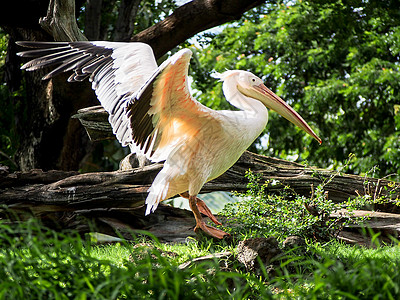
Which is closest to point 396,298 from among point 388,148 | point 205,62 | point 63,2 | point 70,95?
point 63,2

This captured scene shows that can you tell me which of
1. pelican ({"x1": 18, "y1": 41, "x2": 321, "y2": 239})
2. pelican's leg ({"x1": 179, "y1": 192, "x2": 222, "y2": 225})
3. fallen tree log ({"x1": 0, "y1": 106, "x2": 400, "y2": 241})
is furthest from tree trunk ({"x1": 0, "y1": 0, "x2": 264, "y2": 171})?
pelican's leg ({"x1": 179, "y1": 192, "x2": 222, "y2": 225})

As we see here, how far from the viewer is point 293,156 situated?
11.9 m

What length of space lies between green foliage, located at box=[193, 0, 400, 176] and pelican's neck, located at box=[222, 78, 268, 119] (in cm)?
472

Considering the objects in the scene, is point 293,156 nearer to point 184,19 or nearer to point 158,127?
point 184,19

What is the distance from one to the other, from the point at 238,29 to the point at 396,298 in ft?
33.9

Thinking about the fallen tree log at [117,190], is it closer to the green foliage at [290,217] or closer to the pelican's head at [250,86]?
the green foliage at [290,217]

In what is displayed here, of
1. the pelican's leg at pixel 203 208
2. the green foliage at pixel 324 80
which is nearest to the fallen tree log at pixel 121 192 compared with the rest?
the pelican's leg at pixel 203 208

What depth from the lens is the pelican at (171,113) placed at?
4129 millimetres

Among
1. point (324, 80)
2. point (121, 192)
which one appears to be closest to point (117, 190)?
point (121, 192)

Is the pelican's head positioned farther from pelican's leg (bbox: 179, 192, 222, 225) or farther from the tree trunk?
the tree trunk

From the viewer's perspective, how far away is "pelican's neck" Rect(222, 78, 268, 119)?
4891 mm

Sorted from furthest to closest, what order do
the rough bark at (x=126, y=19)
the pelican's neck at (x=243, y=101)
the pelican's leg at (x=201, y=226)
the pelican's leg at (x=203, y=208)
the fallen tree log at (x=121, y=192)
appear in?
the rough bark at (x=126, y=19)
the fallen tree log at (x=121, y=192)
the pelican's leg at (x=203, y=208)
the pelican's neck at (x=243, y=101)
the pelican's leg at (x=201, y=226)

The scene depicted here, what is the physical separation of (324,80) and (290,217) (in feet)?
24.3

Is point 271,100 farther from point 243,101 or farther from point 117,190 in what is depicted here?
point 117,190
